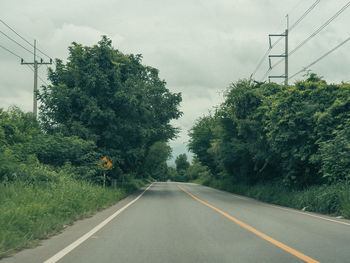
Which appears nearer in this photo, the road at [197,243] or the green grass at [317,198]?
the road at [197,243]

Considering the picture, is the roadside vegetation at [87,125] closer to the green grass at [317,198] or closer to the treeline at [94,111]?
the treeline at [94,111]

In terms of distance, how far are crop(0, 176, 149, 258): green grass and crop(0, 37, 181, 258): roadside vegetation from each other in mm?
148

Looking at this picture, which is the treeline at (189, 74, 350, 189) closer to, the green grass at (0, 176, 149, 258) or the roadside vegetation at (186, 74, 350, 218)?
the roadside vegetation at (186, 74, 350, 218)

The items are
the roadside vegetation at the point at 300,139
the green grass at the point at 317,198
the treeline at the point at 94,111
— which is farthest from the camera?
the treeline at the point at 94,111

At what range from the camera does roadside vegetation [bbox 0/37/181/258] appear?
15.5 metres

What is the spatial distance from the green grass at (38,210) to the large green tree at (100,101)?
9.02 m

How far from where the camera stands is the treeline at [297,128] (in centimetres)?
1596

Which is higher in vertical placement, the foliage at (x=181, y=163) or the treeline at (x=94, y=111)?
the treeline at (x=94, y=111)

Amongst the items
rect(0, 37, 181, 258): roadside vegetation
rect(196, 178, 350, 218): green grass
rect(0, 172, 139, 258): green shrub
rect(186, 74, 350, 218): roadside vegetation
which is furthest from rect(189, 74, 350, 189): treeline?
rect(0, 172, 139, 258): green shrub

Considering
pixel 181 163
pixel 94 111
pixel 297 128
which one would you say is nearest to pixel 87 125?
pixel 94 111

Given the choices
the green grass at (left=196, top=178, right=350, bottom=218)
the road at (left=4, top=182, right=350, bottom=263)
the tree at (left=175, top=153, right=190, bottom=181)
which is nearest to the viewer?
the road at (left=4, top=182, right=350, bottom=263)

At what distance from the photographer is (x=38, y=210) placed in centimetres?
895

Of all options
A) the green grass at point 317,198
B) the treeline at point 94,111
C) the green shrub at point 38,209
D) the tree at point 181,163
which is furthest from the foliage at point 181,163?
the green shrub at point 38,209

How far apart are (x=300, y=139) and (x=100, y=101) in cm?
1244
